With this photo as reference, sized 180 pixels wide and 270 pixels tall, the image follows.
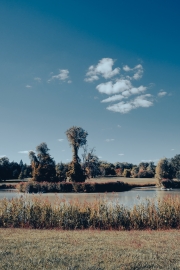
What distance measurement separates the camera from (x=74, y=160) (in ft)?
154

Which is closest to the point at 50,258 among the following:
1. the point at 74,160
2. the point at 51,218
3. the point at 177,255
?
the point at 177,255

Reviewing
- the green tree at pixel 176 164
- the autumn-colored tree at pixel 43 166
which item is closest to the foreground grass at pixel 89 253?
the autumn-colored tree at pixel 43 166

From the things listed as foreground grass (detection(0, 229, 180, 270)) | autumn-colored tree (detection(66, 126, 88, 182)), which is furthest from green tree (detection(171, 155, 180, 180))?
foreground grass (detection(0, 229, 180, 270))

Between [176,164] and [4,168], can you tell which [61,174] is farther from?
[4,168]

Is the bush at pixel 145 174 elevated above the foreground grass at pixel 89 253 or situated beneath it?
elevated above

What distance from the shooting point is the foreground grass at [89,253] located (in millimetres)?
5578

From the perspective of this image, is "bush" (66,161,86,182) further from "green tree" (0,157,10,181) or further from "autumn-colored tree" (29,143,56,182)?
"green tree" (0,157,10,181)

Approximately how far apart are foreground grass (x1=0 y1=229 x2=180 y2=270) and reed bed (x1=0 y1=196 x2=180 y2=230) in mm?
2925

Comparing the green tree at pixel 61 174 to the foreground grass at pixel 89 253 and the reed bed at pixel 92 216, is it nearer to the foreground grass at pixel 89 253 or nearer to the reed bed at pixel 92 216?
the reed bed at pixel 92 216

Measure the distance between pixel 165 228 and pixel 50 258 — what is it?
7.02 meters

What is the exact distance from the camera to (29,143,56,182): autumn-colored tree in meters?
43.2

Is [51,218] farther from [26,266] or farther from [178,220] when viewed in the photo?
[26,266]

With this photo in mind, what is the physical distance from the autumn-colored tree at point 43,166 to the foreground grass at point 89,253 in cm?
3523

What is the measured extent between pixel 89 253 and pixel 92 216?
5205 millimetres
